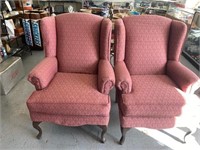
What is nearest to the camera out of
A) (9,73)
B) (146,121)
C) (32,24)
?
(146,121)

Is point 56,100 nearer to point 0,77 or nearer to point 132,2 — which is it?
point 0,77

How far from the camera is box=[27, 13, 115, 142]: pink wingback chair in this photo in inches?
50.7

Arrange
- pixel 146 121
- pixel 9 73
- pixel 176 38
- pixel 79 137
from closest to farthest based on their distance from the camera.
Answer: pixel 146 121 < pixel 79 137 < pixel 176 38 < pixel 9 73

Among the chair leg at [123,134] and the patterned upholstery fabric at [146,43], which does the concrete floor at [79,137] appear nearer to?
the chair leg at [123,134]

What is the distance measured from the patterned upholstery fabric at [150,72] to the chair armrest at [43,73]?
2.01 ft

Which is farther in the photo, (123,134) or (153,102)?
(123,134)

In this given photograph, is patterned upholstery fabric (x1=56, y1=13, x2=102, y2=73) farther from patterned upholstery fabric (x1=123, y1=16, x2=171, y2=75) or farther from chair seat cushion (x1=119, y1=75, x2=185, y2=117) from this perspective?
chair seat cushion (x1=119, y1=75, x2=185, y2=117)

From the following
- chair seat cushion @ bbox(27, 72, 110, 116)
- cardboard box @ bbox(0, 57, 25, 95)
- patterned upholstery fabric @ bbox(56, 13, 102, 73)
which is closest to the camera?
chair seat cushion @ bbox(27, 72, 110, 116)

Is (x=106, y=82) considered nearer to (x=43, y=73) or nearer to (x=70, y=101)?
(x=70, y=101)

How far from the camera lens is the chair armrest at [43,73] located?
1.34 metres

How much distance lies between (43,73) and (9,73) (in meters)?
1.03

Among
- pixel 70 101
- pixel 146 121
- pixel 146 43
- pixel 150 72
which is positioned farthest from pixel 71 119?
pixel 146 43

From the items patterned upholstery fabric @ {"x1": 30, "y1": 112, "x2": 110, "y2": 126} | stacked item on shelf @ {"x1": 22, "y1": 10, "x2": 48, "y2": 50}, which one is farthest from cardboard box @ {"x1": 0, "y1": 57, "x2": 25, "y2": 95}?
stacked item on shelf @ {"x1": 22, "y1": 10, "x2": 48, "y2": 50}

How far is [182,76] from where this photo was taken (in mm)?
1442
